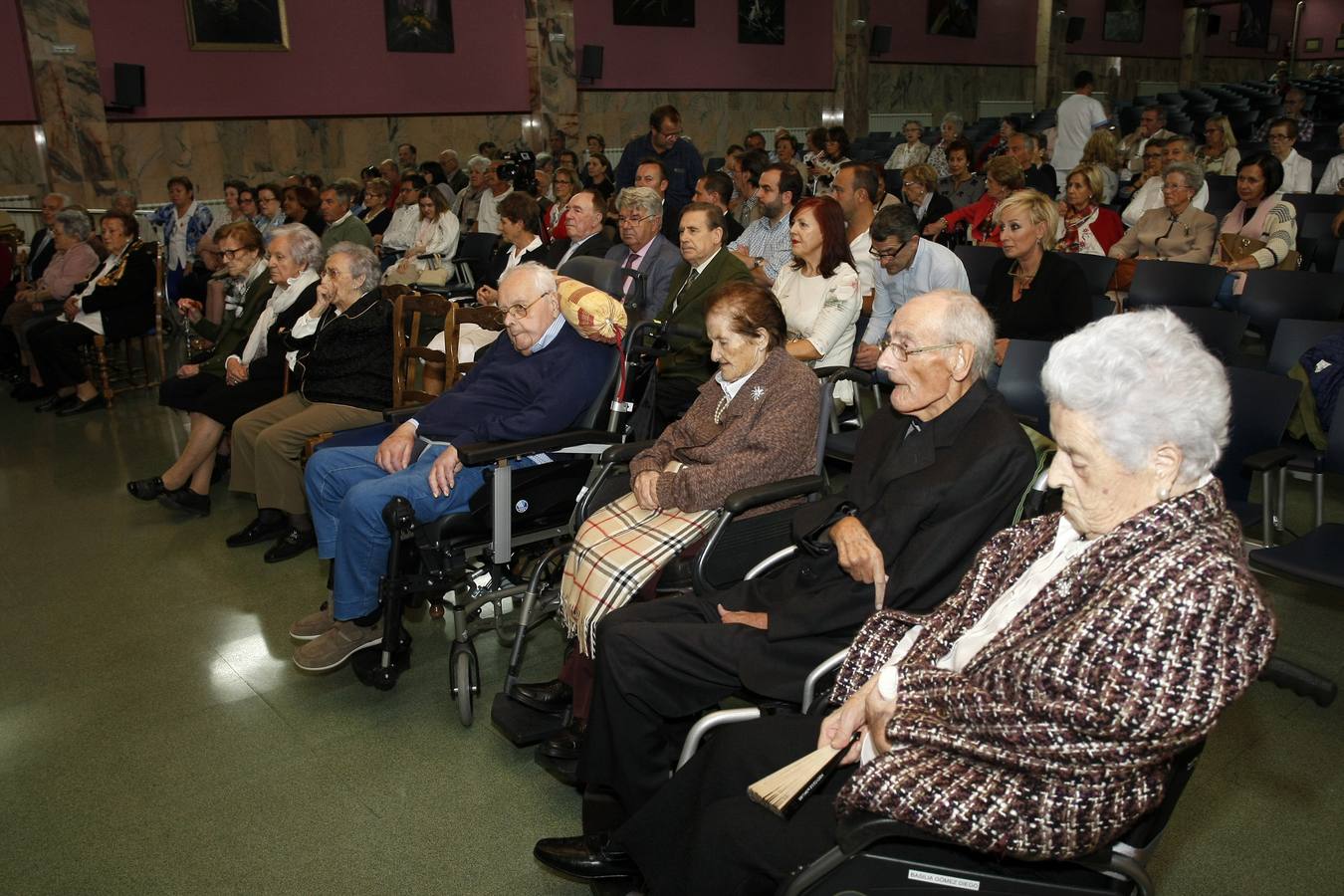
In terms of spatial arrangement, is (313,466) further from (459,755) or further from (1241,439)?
(1241,439)

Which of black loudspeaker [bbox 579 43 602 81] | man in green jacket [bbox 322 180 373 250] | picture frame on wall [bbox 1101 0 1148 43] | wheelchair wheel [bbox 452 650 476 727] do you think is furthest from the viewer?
picture frame on wall [bbox 1101 0 1148 43]

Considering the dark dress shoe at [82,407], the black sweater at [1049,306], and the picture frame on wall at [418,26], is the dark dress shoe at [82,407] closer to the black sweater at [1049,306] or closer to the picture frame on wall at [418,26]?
the black sweater at [1049,306]

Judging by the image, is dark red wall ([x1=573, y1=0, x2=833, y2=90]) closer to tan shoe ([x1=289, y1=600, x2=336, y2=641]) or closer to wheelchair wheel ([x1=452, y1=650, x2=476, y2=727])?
tan shoe ([x1=289, y1=600, x2=336, y2=641])

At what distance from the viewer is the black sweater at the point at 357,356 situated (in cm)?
375

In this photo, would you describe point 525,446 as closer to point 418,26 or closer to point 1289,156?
point 1289,156

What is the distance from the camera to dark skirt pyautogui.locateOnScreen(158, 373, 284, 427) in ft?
14.0

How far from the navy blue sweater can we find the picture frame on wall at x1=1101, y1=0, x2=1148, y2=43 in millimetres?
18370

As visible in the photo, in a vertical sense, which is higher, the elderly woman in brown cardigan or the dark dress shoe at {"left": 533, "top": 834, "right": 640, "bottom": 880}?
the elderly woman in brown cardigan

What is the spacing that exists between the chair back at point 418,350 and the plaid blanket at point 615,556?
3.89 ft

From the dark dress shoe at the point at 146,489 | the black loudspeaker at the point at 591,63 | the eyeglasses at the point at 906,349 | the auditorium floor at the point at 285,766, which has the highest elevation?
the black loudspeaker at the point at 591,63

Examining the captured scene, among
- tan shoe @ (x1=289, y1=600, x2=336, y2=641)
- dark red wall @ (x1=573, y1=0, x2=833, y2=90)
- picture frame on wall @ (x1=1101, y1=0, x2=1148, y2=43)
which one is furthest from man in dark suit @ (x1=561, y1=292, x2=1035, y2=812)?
picture frame on wall @ (x1=1101, y1=0, x2=1148, y2=43)

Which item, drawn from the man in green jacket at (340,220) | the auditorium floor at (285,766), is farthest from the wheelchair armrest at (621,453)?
the man in green jacket at (340,220)

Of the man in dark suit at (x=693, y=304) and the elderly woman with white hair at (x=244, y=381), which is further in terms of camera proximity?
the elderly woman with white hair at (x=244, y=381)

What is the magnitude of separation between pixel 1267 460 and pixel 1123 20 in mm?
18390
